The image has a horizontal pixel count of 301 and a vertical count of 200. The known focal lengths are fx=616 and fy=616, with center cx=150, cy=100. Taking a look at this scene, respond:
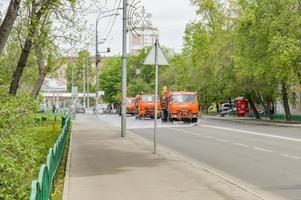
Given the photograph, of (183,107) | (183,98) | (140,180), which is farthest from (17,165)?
(183,98)

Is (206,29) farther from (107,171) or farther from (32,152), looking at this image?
(32,152)

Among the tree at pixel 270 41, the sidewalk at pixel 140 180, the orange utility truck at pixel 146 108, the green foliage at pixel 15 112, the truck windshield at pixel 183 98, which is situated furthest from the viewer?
the orange utility truck at pixel 146 108

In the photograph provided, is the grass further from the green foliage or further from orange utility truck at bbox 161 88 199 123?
orange utility truck at bbox 161 88 199 123

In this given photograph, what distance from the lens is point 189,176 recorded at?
13961 millimetres

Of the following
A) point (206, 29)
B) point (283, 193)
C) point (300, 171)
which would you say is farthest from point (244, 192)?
point (206, 29)

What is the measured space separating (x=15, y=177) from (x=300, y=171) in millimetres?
8640

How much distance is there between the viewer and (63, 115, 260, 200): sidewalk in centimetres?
1121

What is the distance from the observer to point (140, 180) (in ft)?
43.4

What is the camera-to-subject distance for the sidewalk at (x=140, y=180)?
11.2 metres

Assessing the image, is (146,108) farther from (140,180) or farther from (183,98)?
(140,180)

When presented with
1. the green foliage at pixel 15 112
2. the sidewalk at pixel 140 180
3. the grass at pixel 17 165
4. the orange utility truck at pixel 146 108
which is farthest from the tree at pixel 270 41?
the grass at pixel 17 165

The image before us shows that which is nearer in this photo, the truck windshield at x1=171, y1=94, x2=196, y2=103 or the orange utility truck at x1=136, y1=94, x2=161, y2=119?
the truck windshield at x1=171, y1=94, x2=196, y2=103

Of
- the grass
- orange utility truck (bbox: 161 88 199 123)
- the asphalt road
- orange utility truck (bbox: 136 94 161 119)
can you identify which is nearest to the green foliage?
the grass

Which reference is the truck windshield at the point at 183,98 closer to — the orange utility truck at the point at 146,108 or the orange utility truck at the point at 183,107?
the orange utility truck at the point at 183,107
